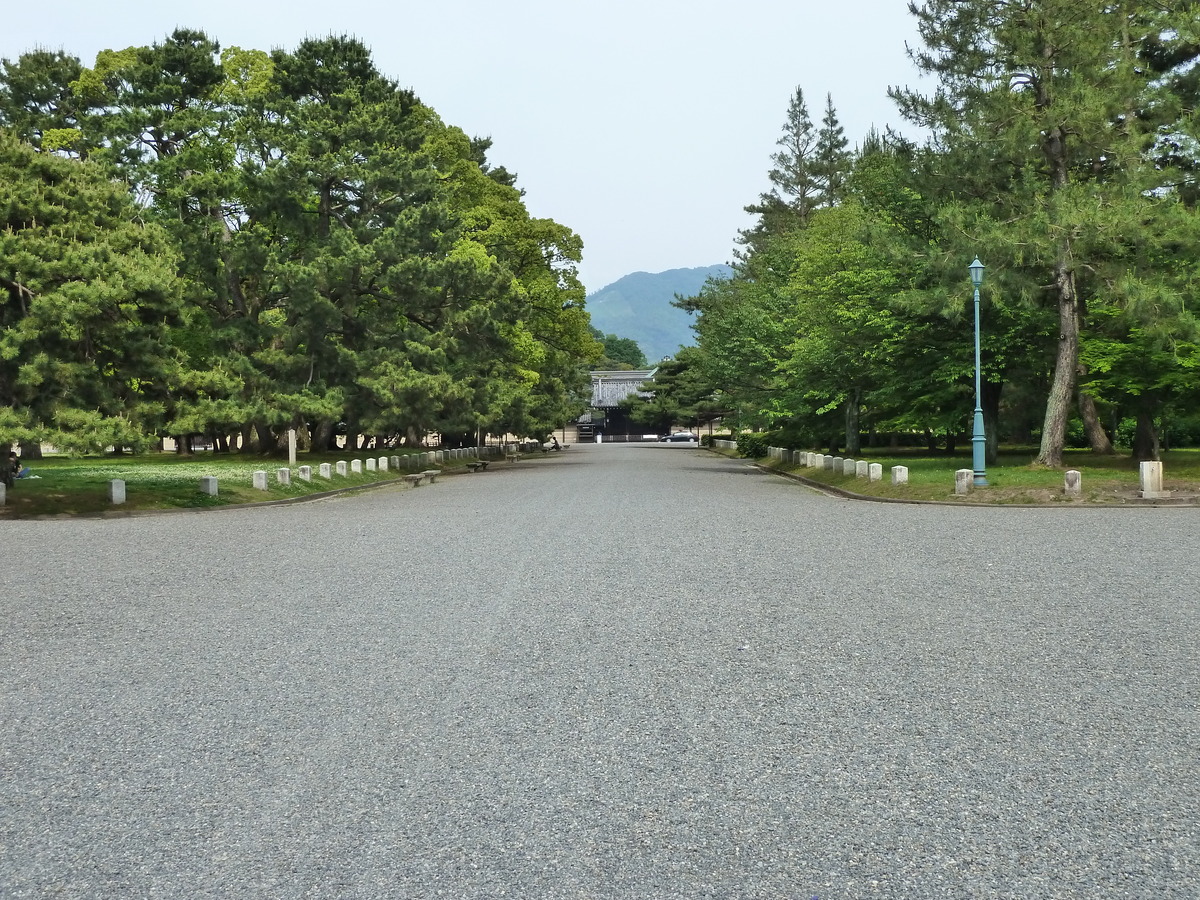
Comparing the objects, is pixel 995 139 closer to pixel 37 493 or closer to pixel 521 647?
pixel 521 647

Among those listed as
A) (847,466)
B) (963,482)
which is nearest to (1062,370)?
(963,482)

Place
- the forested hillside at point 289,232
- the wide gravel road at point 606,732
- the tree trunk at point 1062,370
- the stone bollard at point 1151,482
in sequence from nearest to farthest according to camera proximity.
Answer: the wide gravel road at point 606,732 → the stone bollard at point 1151,482 → the tree trunk at point 1062,370 → the forested hillside at point 289,232

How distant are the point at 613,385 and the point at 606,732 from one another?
112 meters

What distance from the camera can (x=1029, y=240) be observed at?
21.6 meters

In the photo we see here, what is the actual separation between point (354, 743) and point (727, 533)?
1014 centimetres

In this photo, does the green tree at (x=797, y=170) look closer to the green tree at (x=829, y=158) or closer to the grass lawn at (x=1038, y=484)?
the green tree at (x=829, y=158)

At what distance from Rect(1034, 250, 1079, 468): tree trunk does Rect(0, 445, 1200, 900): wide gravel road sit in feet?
46.5

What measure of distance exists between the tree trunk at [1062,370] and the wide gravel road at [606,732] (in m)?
14.2

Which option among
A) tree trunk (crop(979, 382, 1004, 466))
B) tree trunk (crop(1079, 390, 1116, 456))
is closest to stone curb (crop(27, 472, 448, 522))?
tree trunk (crop(979, 382, 1004, 466))

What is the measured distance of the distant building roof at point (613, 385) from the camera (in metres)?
114

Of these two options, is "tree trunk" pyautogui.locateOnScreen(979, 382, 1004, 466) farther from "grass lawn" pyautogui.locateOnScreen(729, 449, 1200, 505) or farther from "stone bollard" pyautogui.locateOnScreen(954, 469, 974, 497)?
"stone bollard" pyautogui.locateOnScreen(954, 469, 974, 497)

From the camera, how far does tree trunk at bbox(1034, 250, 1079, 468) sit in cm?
2356

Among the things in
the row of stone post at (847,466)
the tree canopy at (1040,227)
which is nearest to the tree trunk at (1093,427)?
the tree canopy at (1040,227)

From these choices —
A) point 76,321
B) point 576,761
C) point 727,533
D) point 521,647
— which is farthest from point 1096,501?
point 76,321
